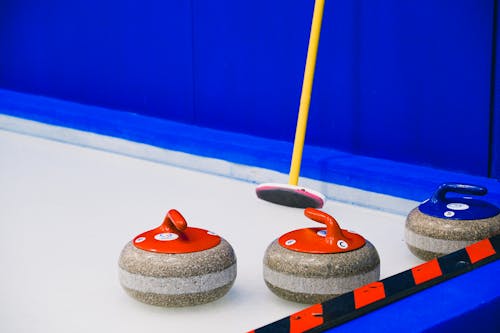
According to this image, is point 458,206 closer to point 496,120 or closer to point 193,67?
point 496,120

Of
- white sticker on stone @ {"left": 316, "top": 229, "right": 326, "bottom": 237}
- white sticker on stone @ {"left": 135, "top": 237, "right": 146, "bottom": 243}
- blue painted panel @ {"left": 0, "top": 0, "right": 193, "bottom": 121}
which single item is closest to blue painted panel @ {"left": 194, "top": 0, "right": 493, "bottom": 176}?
blue painted panel @ {"left": 0, "top": 0, "right": 193, "bottom": 121}

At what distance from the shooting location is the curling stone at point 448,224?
261cm

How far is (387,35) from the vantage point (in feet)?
11.2

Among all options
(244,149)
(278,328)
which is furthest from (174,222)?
(244,149)

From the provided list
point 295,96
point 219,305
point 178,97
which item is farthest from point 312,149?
point 219,305

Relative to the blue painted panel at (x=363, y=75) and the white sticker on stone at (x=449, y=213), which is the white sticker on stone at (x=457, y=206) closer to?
the white sticker on stone at (x=449, y=213)

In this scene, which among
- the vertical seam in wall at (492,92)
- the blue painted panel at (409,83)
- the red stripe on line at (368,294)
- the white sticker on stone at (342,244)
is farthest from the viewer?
the blue painted panel at (409,83)

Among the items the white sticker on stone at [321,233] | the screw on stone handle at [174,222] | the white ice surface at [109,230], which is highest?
the screw on stone handle at [174,222]

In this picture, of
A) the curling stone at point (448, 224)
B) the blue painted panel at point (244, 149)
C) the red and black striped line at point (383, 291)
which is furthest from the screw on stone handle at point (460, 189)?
the blue painted panel at point (244, 149)

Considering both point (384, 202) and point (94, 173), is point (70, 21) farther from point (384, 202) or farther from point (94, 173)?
point (384, 202)

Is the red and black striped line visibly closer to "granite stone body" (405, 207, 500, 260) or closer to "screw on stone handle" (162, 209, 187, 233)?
"granite stone body" (405, 207, 500, 260)

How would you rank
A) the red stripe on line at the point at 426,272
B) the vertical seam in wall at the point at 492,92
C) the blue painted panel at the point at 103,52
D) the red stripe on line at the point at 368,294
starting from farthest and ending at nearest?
1. the blue painted panel at the point at 103,52
2. the vertical seam in wall at the point at 492,92
3. the red stripe on line at the point at 426,272
4. the red stripe on line at the point at 368,294

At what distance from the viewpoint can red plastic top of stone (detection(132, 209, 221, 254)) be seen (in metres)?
2.37

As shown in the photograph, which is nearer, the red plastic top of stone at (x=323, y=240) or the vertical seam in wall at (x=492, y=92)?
the red plastic top of stone at (x=323, y=240)
